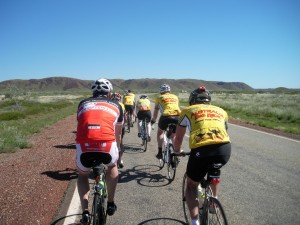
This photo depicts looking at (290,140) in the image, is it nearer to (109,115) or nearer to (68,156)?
(68,156)

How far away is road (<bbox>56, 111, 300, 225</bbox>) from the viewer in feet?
16.1

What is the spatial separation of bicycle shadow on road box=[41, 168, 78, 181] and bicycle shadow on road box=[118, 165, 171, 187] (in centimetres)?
121

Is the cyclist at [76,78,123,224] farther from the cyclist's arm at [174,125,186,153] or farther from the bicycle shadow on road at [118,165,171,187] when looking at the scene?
the bicycle shadow on road at [118,165,171,187]

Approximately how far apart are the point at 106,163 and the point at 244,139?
10.2 meters

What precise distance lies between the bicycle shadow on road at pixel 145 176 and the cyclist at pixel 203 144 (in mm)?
2962

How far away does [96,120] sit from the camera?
3.73 metres

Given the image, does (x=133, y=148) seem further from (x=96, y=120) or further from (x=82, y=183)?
(x=96, y=120)

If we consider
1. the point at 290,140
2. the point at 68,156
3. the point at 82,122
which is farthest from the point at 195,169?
the point at 290,140

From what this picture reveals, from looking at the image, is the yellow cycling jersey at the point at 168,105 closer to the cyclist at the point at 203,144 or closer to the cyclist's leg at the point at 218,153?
the cyclist at the point at 203,144

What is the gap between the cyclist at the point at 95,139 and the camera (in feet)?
12.0

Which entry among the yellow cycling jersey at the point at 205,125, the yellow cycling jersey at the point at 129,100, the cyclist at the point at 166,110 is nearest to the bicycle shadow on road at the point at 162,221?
the yellow cycling jersey at the point at 205,125

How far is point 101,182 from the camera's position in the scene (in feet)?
11.8

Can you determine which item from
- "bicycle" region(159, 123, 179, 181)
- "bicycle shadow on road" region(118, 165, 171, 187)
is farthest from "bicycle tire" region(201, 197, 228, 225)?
"bicycle shadow on road" region(118, 165, 171, 187)

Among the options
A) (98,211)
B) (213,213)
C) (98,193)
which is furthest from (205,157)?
(98,211)
